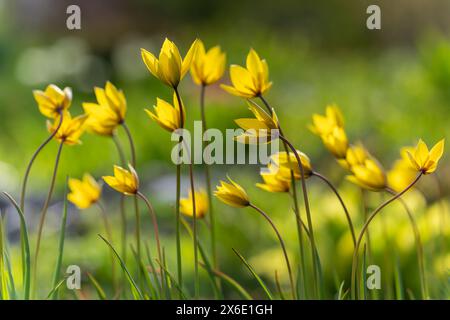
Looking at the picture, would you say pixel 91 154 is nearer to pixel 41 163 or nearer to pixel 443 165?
pixel 41 163

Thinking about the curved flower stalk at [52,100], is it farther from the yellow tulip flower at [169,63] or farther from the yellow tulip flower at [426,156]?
the yellow tulip flower at [426,156]

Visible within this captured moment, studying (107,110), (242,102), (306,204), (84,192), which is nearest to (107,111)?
(107,110)

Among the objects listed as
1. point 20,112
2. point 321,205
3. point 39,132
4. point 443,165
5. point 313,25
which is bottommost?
point 321,205

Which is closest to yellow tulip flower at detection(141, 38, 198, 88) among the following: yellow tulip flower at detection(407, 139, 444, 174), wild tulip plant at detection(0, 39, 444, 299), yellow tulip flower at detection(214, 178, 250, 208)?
wild tulip plant at detection(0, 39, 444, 299)

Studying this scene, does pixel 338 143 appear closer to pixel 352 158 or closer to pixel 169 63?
pixel 352 158

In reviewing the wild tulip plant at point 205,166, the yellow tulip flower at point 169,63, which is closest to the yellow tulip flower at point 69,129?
the wild tulip plant at point 205,166

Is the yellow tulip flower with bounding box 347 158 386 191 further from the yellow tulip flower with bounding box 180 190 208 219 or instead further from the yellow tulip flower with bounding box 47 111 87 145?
the yellow tulip flower with bounding box 47 111 87 145
